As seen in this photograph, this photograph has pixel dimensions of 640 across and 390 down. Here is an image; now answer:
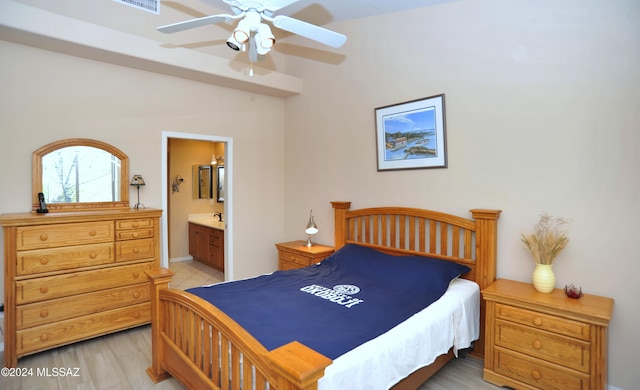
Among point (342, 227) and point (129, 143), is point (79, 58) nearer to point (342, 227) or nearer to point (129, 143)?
point (129, 143)

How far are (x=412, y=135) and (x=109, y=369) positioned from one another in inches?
132

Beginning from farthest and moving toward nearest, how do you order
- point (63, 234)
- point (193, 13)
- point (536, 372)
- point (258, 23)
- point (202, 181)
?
point (202, 181) < point (193, 13) < point (63, 234) < point (536, 372) < point (258, 23)

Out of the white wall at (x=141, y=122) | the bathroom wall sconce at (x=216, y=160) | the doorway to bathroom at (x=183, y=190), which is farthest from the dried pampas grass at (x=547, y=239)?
the bathroom wall sconce at (x=216, y=160)

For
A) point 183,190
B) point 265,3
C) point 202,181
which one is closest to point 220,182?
point 202,181

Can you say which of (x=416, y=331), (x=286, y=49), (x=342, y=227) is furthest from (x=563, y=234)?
(x=286, y=49)

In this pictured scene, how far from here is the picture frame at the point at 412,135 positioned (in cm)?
315

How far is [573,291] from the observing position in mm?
2320

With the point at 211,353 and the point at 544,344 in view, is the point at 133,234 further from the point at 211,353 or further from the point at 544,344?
the point at 544,344

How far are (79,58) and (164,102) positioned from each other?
Answer: 843 millimetres

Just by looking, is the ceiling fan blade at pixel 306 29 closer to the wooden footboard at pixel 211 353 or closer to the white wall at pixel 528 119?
the white wall at pixel 528 119

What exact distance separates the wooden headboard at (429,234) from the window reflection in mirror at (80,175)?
2417 mm

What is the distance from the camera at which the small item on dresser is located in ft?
7.55

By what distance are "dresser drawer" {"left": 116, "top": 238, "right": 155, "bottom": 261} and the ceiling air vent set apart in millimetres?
2370

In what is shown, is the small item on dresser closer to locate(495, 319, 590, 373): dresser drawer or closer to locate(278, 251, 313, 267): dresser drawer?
locate(495, 319, 590, 373): dresser drawer
